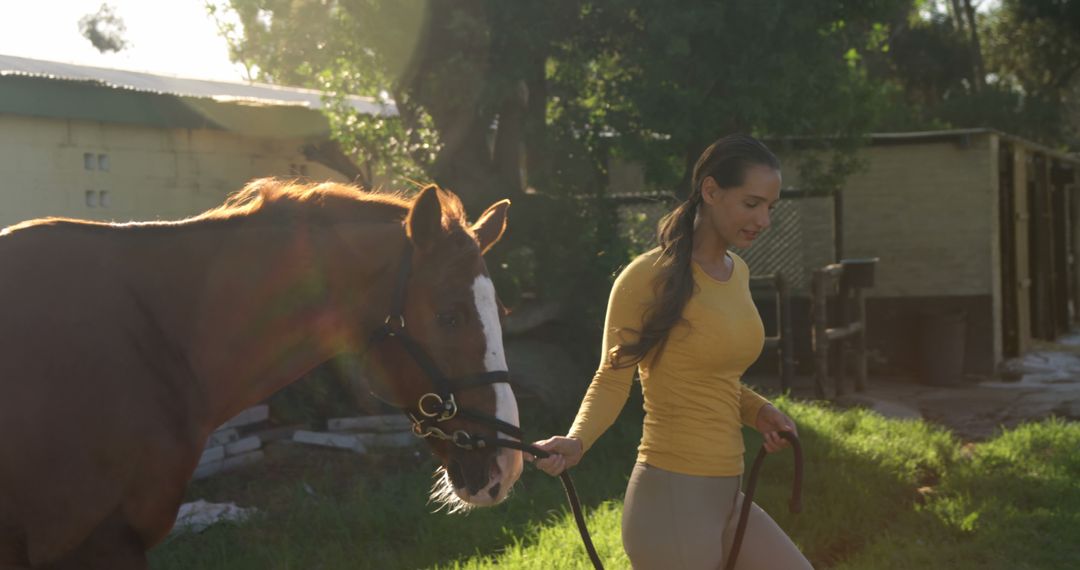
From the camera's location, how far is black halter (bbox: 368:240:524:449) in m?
3.11

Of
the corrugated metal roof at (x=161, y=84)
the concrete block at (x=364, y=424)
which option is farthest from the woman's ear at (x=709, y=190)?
the corrugated metal roof at (x=161, y=84)

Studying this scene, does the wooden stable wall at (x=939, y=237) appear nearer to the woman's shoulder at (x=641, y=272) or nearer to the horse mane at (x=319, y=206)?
the woman's shoulder at (x=641, y=272)

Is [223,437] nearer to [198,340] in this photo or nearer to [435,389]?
[198,340]

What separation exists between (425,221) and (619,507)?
3.40 m

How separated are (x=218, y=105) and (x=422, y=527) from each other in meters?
4.64

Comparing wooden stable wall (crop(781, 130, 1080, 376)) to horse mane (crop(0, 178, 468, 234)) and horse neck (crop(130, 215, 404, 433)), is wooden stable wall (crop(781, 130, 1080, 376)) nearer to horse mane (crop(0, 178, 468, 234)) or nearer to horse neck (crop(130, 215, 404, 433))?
horse mane (crop(0, 178, 468, 234))

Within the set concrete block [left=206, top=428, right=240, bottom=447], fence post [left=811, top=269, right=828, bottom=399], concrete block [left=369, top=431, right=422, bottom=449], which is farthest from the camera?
fence post [left=811, top=269, right=828, bottom=399]

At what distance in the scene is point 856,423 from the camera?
8.81m

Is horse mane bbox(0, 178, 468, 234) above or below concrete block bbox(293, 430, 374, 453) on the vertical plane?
above

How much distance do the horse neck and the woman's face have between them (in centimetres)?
94

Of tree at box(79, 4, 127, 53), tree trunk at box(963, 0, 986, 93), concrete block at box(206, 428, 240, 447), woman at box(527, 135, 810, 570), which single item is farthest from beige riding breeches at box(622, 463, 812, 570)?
tree at box(79, 4, 127, 53)

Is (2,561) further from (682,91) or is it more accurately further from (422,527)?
(682,91)

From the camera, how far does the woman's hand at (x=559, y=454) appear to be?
122 inches

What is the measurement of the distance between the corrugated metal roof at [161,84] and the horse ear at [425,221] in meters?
5.33
